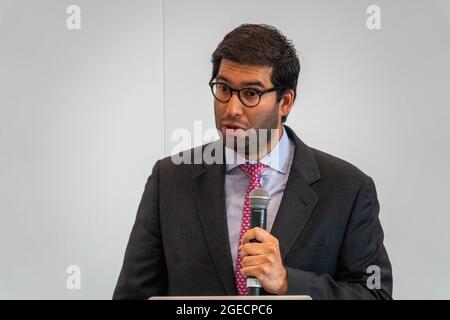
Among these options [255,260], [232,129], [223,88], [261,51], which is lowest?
[255,260]

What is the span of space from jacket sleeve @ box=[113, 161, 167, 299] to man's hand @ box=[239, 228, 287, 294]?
48 cm

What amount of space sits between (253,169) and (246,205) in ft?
0.39

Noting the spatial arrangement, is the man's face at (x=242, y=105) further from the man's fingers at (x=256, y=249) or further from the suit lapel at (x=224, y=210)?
the man's fingers at (x=256, y=249)

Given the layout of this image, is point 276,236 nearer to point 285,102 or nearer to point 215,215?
point 215,215

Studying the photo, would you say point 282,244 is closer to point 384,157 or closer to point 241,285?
point 241,285

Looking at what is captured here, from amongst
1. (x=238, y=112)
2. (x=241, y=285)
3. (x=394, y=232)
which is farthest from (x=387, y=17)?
(x=241, y=285)

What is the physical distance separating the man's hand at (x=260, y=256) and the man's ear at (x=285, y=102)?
637 millimetres

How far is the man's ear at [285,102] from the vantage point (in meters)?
2.16

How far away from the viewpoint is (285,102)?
2.19m

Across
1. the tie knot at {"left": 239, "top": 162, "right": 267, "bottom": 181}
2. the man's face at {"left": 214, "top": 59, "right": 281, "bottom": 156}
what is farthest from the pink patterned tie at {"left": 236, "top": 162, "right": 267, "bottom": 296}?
the man's face at {"left": 214, "top": 59, "right": 281, "bottom": 156}

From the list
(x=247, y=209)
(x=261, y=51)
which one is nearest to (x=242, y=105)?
(x=261, y=51)

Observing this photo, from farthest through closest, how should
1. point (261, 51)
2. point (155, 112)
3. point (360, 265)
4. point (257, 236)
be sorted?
point (155, 112)
point (261, 51)
point (360, 265)
point (257, 236)

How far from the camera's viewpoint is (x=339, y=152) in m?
2.74

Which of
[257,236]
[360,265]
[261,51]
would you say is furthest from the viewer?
[261,51]
